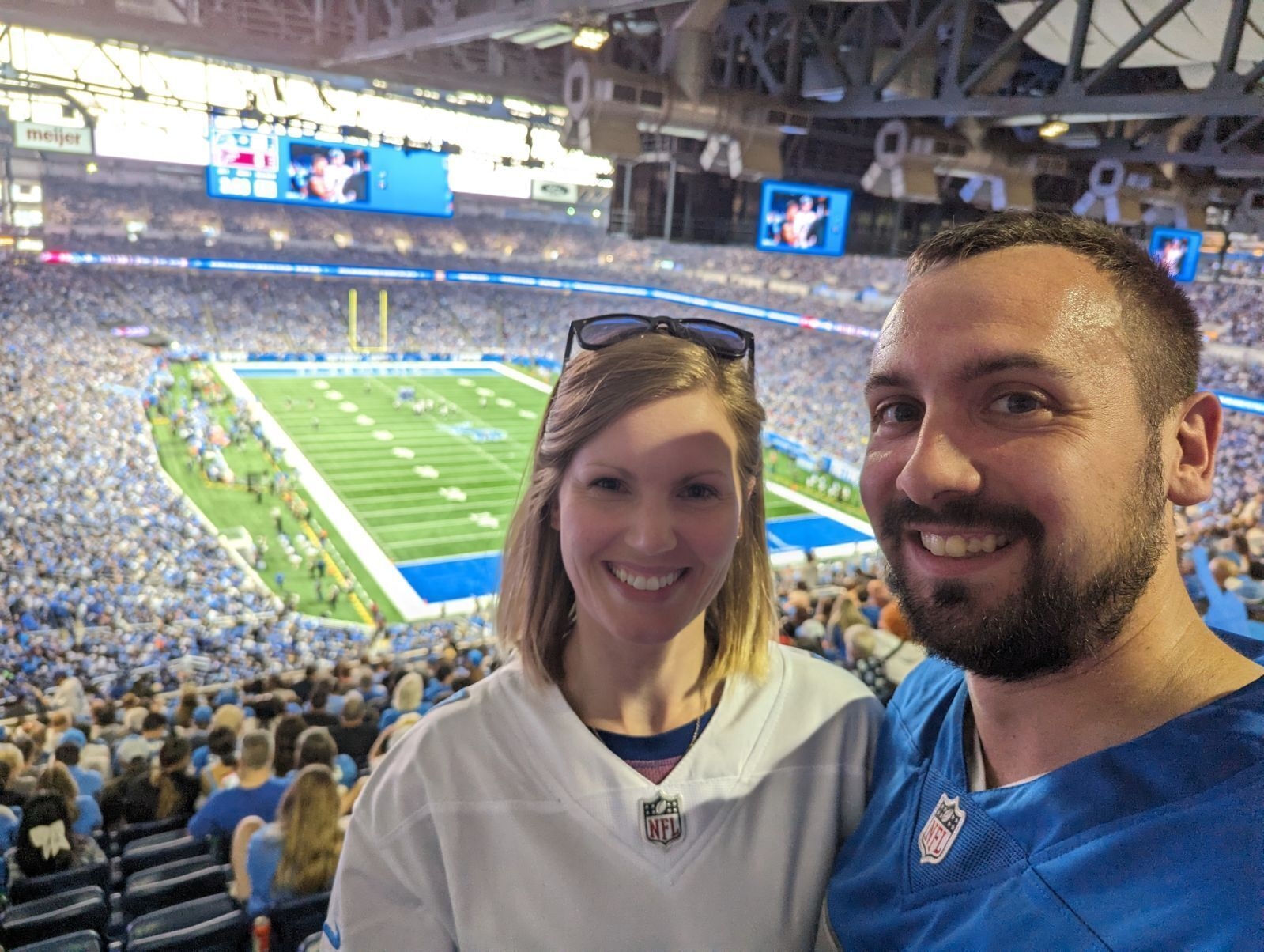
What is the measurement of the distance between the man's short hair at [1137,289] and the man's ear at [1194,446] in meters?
0.02

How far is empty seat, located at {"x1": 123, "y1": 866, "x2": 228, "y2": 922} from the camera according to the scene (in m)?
3.53

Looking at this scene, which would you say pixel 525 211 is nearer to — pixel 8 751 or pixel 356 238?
pixel 356 238

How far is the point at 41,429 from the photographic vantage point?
1942 cm

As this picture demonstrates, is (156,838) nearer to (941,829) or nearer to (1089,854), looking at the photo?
(941,829)

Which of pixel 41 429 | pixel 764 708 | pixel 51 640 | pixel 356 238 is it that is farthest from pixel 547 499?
pixel 356 238

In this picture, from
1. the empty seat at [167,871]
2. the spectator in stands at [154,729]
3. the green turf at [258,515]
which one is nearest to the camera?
the empty seat at [167,871]

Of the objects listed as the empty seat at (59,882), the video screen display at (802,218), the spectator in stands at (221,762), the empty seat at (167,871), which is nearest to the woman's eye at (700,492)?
the empty seat at (167,871)

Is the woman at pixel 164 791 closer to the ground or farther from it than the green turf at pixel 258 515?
farther from it

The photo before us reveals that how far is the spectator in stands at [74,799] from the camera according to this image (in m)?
4.23

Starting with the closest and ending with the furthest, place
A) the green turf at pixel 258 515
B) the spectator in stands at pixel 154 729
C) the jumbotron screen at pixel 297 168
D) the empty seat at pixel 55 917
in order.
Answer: the empty seat at pixel 55 917 < the spectator in stands at pixel 154 729 < the green turf at pixel 258 515 < the jumbotron screen at pixel 297 168

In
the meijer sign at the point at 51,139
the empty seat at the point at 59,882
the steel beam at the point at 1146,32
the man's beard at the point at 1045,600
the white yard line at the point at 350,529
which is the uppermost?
the meijer sign at the point at 51,139

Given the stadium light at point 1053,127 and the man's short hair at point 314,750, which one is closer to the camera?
the man's short hair at point 314,750

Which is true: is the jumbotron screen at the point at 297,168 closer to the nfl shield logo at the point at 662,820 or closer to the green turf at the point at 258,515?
the green turf at the point at 258,515

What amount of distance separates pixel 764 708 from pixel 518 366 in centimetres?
3690
